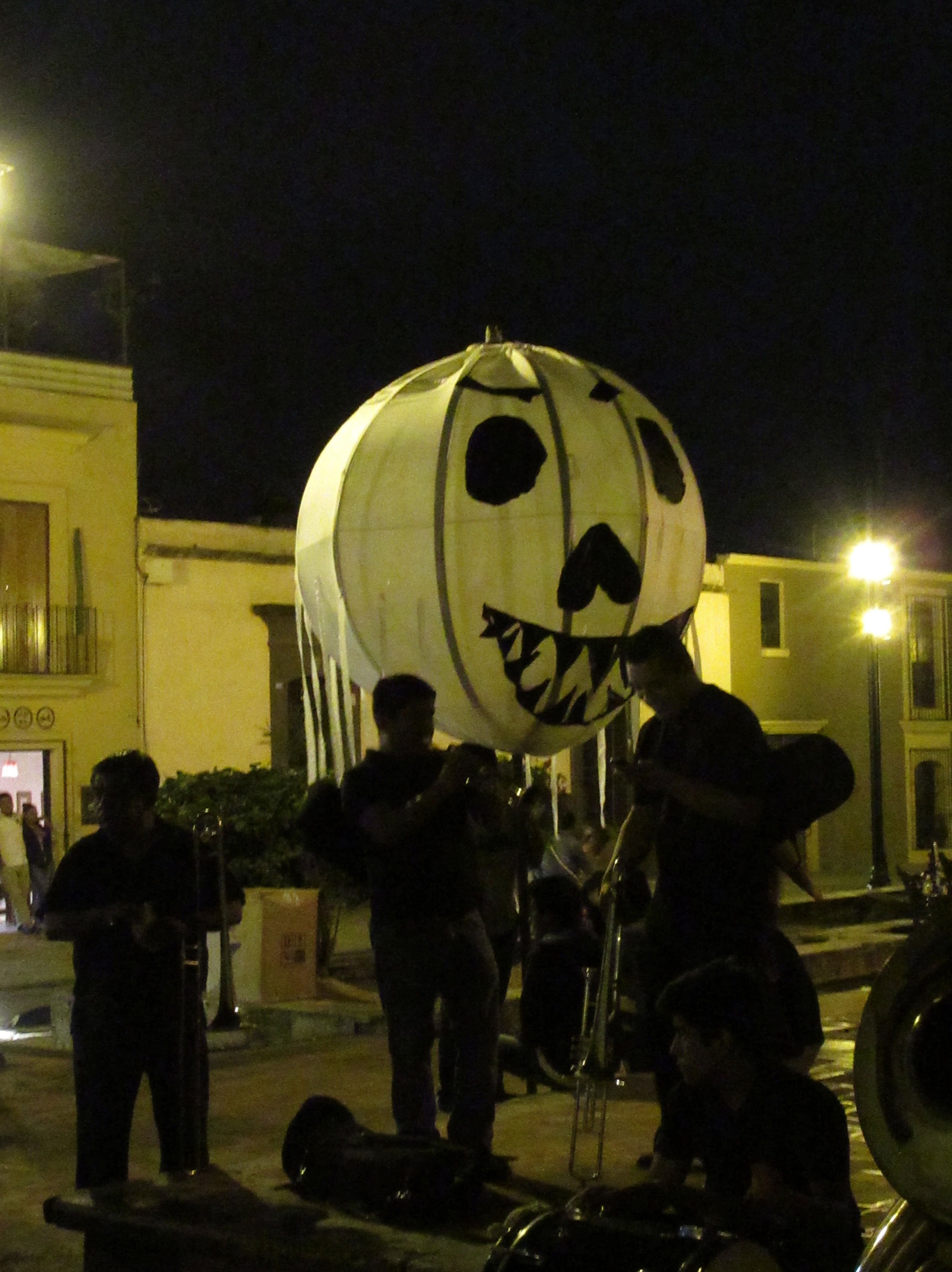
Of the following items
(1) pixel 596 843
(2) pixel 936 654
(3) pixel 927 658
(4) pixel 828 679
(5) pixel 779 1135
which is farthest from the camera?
(2) pixel 936 654

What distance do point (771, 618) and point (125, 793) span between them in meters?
30.9

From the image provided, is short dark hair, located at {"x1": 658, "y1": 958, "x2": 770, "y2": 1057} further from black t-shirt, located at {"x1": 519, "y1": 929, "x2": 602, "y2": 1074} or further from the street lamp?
the street lamp

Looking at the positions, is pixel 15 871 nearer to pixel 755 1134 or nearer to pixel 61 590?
pixel 61 590

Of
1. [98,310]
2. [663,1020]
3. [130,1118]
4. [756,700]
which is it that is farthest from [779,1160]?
[756,700]

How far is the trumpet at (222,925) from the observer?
19.1 feet

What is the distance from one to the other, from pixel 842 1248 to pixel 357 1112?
15.2 ft

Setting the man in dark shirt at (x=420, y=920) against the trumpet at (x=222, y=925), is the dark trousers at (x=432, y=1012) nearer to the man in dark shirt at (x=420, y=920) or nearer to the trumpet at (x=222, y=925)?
the man in dark shirt at (x=420, y=920)

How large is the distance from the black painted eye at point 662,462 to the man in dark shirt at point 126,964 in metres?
2.31

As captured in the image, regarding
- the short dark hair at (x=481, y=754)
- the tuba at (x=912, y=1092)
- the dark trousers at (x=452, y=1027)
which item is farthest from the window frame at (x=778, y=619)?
the tuba at (x=912, y=1092)

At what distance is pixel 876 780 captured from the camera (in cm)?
2578

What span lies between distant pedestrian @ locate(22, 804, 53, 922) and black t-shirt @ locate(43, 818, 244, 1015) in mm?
17094

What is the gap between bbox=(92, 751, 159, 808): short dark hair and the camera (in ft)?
18.3

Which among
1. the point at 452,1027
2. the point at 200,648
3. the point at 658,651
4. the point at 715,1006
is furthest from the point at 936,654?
the point at 715,1006

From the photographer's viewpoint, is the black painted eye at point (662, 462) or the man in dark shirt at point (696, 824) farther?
the black painted eye at point (662, 462)
